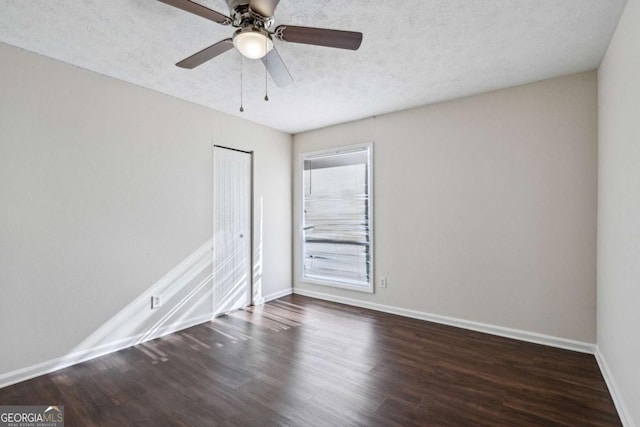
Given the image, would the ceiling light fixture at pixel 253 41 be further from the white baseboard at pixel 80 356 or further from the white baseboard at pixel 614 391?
the white baseboard at pixel 614 391

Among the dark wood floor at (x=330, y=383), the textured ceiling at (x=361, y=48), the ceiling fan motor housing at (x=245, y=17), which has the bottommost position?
the dark wood floor at (x=330, y=383)

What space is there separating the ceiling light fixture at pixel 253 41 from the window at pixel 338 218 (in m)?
2.46

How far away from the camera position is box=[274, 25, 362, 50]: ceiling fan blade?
1.70m

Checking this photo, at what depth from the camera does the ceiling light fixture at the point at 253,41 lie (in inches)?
67.9

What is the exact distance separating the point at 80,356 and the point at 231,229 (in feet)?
6.33

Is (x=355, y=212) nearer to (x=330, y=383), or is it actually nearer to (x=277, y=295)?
(x=277, y=295)

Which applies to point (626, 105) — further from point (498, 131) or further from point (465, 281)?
point (465, 281)

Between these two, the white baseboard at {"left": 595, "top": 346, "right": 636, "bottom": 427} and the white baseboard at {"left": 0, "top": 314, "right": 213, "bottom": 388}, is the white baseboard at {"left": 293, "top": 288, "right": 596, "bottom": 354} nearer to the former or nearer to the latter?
the white baseboard at {"left": 595, "top": 346, "right": 636, "bottom": 427}

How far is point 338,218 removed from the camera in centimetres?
446

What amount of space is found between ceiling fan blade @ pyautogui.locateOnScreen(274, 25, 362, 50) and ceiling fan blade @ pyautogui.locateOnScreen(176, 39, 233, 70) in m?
0.34

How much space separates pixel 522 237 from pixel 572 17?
186 centimetres

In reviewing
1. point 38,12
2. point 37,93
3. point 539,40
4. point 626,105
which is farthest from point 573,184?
point 37,93

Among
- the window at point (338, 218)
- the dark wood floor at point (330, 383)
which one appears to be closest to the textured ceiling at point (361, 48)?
the window at point (338, 218)

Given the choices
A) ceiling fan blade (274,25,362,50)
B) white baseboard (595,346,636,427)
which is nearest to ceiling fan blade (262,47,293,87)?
ceiling fan blade (274,25,362,50)
